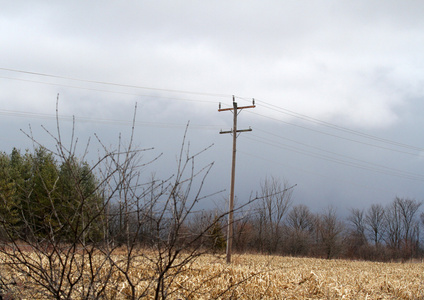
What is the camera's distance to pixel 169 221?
325 cm

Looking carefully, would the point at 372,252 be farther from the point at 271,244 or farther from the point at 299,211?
the point at 271,244

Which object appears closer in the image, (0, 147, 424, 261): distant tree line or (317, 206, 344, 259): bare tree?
(0, 147, 424, 261): distant tree line

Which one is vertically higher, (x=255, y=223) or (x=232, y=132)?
(x=232, y=132)

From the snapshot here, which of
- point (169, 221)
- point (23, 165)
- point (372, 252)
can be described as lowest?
point (372, 252)

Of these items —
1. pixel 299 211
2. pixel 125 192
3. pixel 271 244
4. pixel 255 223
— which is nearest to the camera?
pixel 125 192

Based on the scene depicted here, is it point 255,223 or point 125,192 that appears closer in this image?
point 125,192

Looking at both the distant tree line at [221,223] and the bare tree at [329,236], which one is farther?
the bare tree at [329,236]

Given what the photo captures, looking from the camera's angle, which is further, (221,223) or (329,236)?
(329,236)

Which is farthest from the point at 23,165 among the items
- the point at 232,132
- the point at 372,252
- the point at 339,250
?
the point at 372,252

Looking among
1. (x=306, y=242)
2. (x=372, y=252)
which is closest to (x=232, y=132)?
(x=306, y=242)

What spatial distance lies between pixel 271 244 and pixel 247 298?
38.3 metres

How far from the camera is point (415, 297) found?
8.65 metres

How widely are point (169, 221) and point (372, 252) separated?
55.3 m

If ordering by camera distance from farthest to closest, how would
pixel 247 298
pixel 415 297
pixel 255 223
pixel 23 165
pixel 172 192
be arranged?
1. pixel 255 223
2. pixel 23 165
3. pixel 415 297
4. pixel 247 298
5. pixel 172 192
